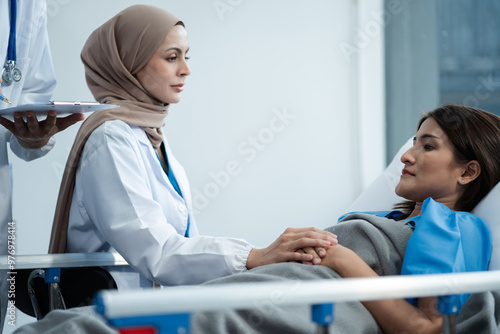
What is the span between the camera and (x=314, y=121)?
3.67m

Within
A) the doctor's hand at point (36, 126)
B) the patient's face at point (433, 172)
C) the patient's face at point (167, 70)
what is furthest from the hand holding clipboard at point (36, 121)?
the patient's face at point (433, 172)

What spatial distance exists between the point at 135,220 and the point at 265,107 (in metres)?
1.99

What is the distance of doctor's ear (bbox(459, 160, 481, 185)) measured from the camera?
1.80m

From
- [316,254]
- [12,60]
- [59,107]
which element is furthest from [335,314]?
[12,60]

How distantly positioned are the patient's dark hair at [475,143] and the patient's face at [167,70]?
2.74 ft

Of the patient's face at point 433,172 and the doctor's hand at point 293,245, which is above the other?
the patient's face at point 433,172

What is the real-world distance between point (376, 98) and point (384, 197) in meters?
1.66

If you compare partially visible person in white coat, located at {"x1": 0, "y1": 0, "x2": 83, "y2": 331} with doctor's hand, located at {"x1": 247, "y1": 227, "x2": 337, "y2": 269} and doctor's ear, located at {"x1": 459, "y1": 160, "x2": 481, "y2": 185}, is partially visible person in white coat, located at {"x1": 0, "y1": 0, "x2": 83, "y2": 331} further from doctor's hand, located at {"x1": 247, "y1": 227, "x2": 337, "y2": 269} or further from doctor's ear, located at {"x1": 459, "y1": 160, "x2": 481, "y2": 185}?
doctor's ear, located at {"x1": 459, "y1": 160, "x2": 481, "y2": 185}

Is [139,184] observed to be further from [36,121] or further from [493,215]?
[493,215]

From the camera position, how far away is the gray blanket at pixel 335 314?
1217 millimetres

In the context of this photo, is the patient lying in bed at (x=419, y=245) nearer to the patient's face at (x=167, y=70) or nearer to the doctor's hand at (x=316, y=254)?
the doctor's hand at (x=316, y=254)

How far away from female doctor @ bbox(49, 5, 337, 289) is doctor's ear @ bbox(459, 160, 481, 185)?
20.4 inches

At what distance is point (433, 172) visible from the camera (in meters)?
1.80

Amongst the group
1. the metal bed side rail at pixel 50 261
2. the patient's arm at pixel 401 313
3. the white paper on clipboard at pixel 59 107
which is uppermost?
the white paper on clipboard at pixel 59 107
